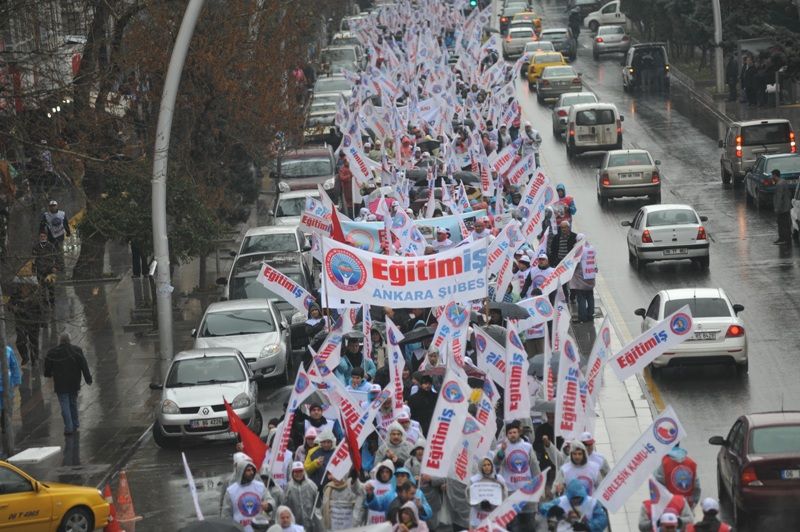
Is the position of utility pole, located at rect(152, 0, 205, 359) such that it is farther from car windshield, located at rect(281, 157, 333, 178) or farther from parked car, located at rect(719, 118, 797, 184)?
parked car, located at rect(719, 118, 797, 184)

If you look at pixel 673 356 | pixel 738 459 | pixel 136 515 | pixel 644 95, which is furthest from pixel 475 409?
pixel 644 95

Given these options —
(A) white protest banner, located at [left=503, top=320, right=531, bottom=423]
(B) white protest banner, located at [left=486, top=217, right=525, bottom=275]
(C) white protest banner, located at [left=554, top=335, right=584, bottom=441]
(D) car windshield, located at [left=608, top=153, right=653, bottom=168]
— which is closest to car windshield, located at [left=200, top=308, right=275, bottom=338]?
(B) white protest banner, located at [left=486, top=217, right=525, bottom=275]

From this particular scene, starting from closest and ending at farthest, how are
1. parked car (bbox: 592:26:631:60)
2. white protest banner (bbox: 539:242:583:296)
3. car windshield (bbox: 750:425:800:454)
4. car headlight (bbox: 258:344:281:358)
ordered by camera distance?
car windshield (bbox: 750:425:800:454) < white protest banner (bbox: 539:242:583:296) < car headlight (bbox: 258:344:281:358) < parked car (bbox: 592:26:631:60)

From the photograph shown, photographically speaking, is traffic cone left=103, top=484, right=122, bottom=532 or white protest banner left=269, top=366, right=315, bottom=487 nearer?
white protest banner left=269, top=366, right=315, bottom=487

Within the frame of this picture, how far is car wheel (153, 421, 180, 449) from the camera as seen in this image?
21750mm

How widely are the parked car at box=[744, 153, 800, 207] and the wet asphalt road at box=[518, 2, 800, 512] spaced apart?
409 millimetres

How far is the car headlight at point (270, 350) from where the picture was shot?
→ 973 inches

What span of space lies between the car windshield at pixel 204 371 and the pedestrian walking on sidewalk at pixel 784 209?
42.9ft

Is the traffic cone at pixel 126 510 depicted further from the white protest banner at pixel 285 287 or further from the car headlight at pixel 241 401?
the white protest banner at pixel 285 287

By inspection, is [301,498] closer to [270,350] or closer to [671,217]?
[270,350]

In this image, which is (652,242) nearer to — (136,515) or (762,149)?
(762,149)

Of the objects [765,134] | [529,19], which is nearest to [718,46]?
[765,134]

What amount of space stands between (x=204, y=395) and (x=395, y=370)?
472 cm

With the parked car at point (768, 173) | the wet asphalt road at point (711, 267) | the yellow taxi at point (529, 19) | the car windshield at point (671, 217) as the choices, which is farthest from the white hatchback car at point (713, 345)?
the yellow taxi at point (529, 19)
